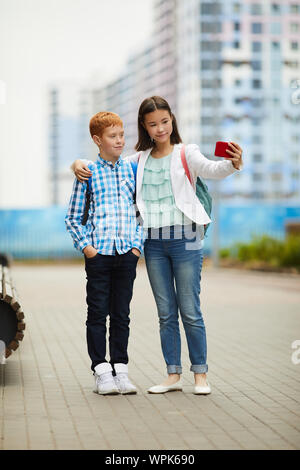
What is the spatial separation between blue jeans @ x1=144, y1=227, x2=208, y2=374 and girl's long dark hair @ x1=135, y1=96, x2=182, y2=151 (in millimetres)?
618

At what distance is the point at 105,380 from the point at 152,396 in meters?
0.32

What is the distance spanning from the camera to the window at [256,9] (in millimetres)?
120062

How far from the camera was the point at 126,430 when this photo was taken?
4.96 meters

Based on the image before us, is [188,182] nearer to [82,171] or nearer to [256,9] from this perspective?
[82,171]

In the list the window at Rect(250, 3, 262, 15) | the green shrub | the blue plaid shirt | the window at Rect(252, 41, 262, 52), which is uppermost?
the window at Rect(250, 3, 262, 15)

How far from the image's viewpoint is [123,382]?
6.12m

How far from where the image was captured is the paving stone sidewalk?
479cm

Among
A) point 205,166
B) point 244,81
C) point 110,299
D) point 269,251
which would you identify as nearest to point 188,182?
point 205,166

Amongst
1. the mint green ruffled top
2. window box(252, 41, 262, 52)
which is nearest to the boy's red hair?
the mint green ruffled top

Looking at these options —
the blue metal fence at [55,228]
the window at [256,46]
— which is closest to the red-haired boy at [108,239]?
the blue metal fence at [55,228]

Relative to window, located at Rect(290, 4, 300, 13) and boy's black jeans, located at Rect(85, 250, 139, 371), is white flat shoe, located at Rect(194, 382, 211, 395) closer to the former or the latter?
boy's black jeans, located at Rect(85, 250, 139, 371)

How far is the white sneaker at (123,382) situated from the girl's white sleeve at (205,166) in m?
1.36

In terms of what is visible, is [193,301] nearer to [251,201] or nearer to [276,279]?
[276,279]
